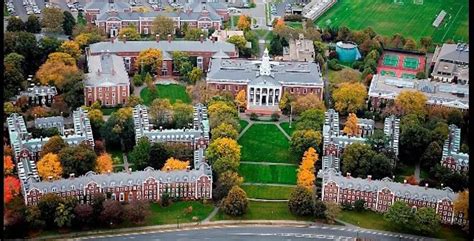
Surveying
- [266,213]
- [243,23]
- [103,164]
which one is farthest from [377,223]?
[243,23]

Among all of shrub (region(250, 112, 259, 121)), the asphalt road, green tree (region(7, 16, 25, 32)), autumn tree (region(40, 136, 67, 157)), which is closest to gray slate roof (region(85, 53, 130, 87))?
shrub (region(250, 112, 259, 121))

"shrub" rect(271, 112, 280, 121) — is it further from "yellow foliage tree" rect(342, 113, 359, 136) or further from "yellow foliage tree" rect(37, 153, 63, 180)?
"yellow foliage tree" rect(37, 153, 63, 180)

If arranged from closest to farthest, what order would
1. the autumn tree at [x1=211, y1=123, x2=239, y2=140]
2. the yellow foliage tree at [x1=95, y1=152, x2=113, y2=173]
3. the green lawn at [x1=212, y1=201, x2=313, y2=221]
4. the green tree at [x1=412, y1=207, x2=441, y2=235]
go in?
the green tree at [x1=412, y1=207, x2=441, y2=235] < the green lawn at [x1=212, y1=201, x2=313, y2=221] < the yellow foliage tree at [x1=95, y1=152, x2=113, y2=173] < the autumn tree at [x1=211, y1=123, x2=239, y2=140]

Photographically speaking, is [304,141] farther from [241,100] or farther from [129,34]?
[129,34]

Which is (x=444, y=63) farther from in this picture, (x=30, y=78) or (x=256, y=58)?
(x=30, y=78)

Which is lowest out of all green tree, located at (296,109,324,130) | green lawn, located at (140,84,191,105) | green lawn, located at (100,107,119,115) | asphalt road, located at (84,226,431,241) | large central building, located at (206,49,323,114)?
asphalt road, located at (84,226,431,241)

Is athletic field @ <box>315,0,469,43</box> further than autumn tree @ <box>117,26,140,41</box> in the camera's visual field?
Yes

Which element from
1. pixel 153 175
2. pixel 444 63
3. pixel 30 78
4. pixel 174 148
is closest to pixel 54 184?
pixel 153 175
